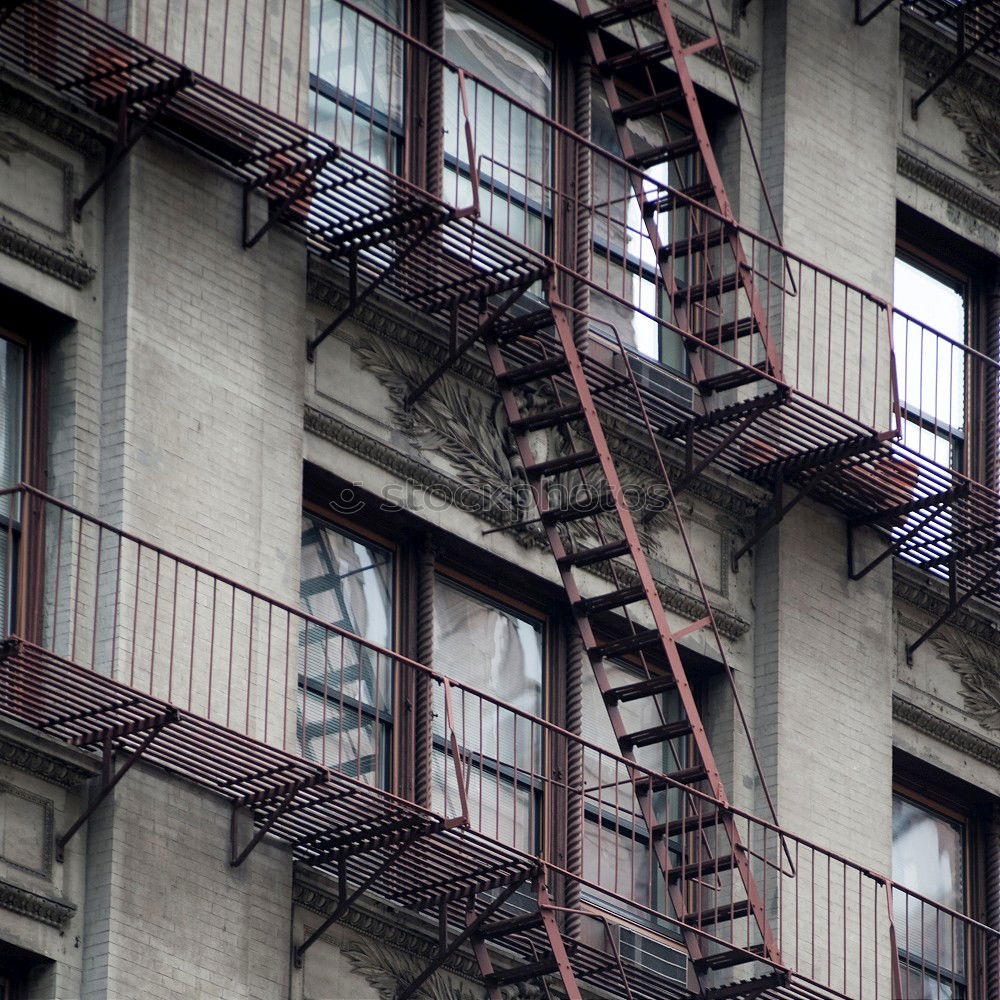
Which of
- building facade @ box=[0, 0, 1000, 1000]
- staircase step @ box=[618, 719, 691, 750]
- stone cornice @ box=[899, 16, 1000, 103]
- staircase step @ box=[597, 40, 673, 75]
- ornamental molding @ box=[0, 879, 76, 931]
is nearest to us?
ornamental molding @ box=[0, 879, 76, 931]

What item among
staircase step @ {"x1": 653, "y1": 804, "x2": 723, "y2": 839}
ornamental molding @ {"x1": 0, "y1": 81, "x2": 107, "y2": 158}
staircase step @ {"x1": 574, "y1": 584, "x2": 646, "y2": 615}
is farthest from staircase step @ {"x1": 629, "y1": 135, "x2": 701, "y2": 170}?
ornamental molding @ {"x1": 0, "y1": 81, "x2": 107, "y2": 158}

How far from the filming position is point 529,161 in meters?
23.0

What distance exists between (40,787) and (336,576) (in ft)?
10.8

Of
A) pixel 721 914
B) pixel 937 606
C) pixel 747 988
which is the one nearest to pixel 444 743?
pixel 721 914

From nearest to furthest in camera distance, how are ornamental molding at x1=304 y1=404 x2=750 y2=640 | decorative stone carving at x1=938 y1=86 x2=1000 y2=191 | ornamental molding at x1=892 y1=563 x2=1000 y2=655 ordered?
ornamental molding at x1=304 y1=404 x2=750 y2=640
ornamental molding at x1=892 y1=563 x2=1000 y2=655
decorative stone carving at x1=938 y1=86 x2=1000 y2=191

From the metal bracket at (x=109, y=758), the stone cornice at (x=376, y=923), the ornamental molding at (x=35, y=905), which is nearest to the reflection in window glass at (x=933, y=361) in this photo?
the stone cornice at (x=376, y=923)

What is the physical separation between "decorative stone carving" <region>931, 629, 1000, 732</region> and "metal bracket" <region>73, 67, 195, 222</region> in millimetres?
8192

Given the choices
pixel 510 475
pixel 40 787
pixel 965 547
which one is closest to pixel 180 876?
pixel 40 787

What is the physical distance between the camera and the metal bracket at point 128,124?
63.0ft

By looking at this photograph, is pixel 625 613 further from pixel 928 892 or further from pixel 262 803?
pixel 928 892

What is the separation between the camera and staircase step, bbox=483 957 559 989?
19234 mm

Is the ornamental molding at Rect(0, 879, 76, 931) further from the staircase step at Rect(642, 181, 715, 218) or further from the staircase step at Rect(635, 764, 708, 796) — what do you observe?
the staircase step at Rect(642, 181, 715, 218)

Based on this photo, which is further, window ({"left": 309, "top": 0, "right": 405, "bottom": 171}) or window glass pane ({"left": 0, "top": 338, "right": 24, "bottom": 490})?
window ({"left": 309, "top": 0, "right": 405, "bottom": 171})

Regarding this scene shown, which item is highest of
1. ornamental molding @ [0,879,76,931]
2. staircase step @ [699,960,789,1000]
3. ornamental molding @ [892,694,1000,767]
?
ornamental molding @ [892,694,1000,767]
